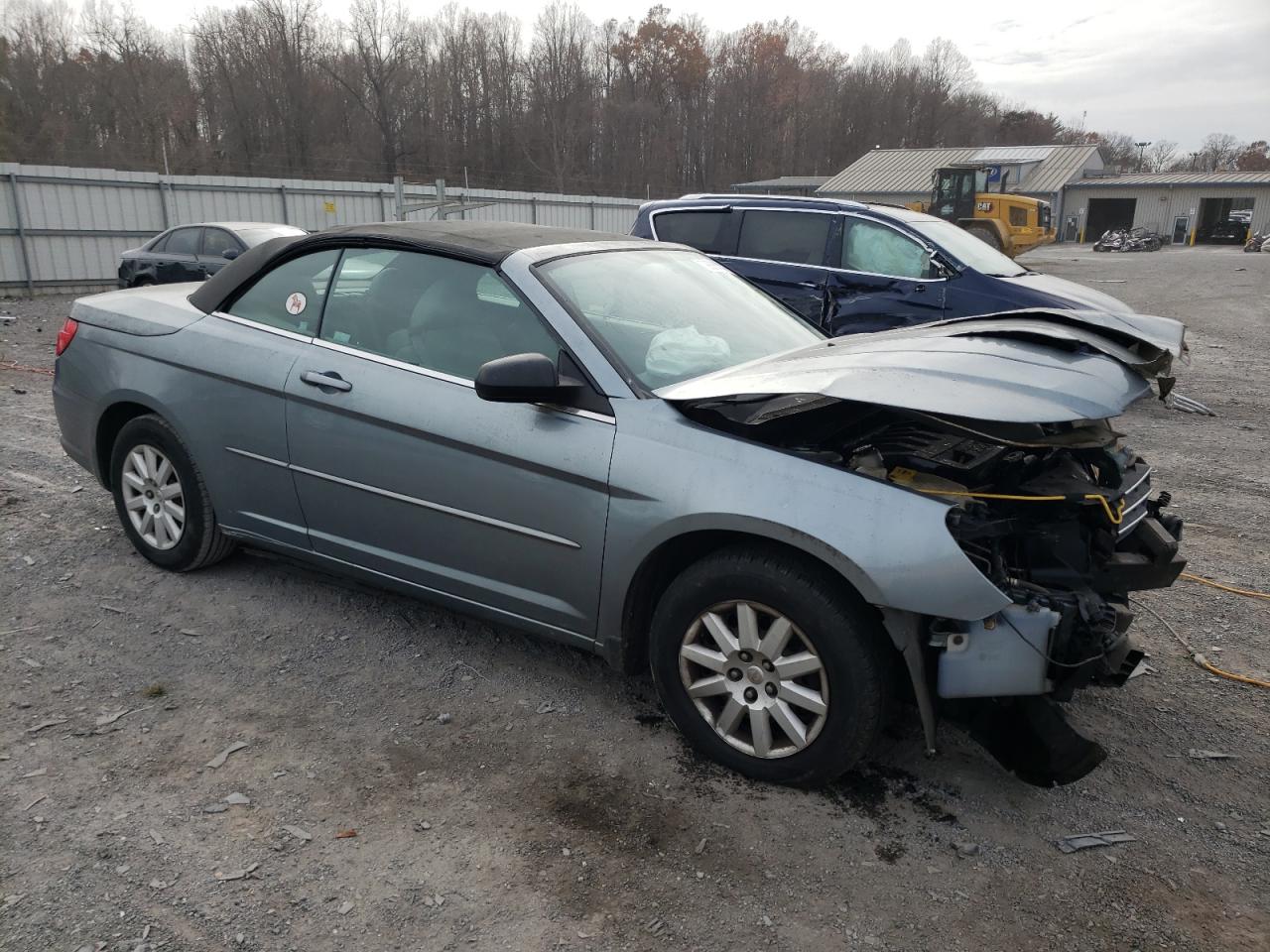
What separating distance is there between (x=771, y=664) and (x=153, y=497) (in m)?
3.17

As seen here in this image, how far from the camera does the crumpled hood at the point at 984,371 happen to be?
2.68 metres

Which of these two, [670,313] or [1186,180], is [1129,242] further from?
[670,313]

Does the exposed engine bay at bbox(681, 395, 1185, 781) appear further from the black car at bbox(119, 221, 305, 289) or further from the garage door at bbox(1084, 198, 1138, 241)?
the garage door at bbox(1084, 198, 1138, 241)

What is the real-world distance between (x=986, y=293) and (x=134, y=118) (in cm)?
4356

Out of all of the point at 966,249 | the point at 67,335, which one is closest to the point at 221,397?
the point at 67,335

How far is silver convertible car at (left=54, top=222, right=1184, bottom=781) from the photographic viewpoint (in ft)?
8.86

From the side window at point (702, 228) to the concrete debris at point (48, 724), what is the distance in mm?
6896

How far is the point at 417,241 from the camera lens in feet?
12.1

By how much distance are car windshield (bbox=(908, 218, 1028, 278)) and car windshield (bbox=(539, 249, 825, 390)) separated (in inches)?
183

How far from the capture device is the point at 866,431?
3205mm

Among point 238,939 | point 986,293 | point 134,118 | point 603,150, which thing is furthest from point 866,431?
point 603,150

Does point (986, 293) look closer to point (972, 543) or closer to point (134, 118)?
point (972, 543)

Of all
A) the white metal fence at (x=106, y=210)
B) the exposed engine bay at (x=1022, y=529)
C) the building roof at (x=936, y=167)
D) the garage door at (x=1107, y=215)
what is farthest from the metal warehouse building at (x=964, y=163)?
the exposed engine bay at (x=1022, y=529)

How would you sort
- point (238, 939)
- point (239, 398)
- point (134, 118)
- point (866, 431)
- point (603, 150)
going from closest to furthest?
point (238, 939) → point (866, 431) → point (239, 398) → point (134, 118) → point (603, 150)
